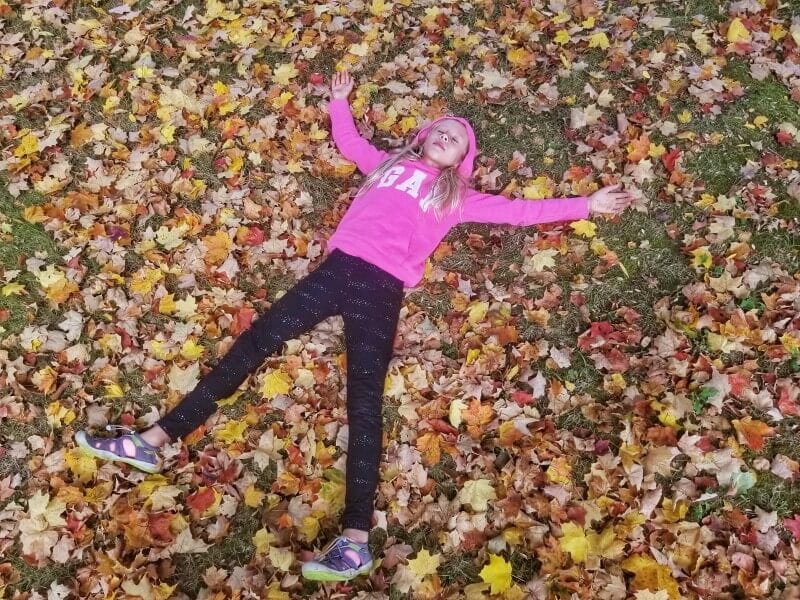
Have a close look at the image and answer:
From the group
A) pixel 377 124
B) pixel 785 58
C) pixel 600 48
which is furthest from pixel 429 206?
pixel 785 58

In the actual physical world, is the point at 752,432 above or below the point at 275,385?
above

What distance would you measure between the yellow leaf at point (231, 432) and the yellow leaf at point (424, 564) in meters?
1.34

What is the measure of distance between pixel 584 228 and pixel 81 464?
12.4ft

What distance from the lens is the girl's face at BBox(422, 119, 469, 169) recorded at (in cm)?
425

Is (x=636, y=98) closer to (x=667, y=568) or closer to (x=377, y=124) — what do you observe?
(x=377, y=124)

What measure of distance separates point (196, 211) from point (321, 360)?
1617mm

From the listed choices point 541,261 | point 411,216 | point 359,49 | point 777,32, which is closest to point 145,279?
point 411,216

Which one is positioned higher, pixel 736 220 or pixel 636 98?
pixel 636 98

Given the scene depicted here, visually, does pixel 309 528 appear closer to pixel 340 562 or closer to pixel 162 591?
pixel 340 562

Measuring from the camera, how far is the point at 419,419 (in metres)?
3.82

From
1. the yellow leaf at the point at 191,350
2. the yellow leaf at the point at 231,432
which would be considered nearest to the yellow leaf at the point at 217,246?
the yellow leaf at the point at 191,350

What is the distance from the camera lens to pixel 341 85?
4914mm

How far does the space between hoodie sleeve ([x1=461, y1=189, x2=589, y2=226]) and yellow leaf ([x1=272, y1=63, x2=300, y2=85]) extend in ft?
6.90

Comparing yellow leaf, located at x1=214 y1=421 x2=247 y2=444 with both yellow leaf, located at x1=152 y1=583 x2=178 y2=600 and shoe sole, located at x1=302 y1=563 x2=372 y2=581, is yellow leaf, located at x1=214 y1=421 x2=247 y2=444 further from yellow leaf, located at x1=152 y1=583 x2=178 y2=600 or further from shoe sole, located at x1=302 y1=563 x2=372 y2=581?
shoe sole, located at x1=302 y1=563 x2=372 y2=581
